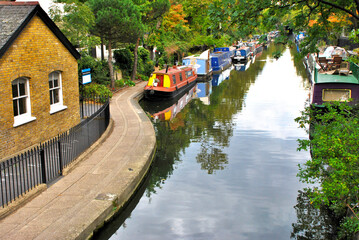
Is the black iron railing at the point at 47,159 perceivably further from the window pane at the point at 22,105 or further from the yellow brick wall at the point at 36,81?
the window pane at the point at 22,105

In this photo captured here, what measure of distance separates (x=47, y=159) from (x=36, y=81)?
3.91 metres

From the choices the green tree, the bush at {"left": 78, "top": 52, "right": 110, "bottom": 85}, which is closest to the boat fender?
the bush at {"left": 78, "top": 52, "right": 110, "bottom": 85}

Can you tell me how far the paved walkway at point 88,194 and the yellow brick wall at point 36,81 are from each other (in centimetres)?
191

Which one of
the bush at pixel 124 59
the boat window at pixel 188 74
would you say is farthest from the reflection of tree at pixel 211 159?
the boat window at pixel 188 74

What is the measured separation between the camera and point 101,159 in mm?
13305

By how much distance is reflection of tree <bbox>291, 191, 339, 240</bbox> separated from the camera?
984 cm

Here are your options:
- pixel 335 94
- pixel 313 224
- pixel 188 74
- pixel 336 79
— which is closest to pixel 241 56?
pixel 188 74

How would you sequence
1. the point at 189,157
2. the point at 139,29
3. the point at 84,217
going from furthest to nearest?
the point at 139,29, the point at 189,157, the point at 84,217

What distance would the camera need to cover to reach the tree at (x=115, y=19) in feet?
82.1

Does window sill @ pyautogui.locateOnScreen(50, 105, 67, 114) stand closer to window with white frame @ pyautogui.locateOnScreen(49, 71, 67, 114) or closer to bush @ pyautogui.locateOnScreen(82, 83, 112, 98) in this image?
window with white frame @ pyautogui.locateOnScreen(49, 71, 67, 114)

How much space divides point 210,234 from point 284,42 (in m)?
5.04

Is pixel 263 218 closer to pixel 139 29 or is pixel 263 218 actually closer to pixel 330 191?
pixel 330 191

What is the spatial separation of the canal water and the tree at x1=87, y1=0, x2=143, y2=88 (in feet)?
16.4

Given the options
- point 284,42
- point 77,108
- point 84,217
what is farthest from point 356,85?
point 84,217
